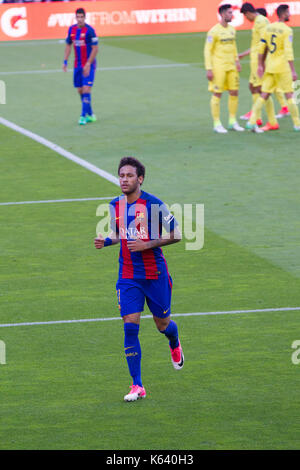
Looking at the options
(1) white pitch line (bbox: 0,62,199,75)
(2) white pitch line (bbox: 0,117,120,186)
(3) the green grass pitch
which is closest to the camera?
(3) the green grass pitch

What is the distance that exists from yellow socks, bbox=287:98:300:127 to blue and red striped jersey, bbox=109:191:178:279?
509 inches

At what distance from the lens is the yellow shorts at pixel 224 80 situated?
20.9 metres

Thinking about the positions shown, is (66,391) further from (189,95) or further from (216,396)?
(189,95)

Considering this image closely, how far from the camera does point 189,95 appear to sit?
26.8 m

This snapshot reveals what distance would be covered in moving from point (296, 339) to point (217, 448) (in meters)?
2.65

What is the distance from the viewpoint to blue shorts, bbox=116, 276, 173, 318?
27.9ft

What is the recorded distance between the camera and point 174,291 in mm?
11750

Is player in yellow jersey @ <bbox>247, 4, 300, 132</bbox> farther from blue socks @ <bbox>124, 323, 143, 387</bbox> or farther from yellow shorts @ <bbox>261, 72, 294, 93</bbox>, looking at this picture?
blue socks @ <bbox>124, 323, 143, 387</bbox>

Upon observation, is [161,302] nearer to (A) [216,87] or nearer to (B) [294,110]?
(A) [216,87]

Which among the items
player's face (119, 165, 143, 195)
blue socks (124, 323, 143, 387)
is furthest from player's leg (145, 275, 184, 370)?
player's face (119, 165, 143, 195)

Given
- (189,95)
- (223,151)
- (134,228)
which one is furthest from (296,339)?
(189,95)

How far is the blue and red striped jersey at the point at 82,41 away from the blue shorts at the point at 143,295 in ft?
46.7

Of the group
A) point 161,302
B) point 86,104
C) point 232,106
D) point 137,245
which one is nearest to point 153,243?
point 137,245
